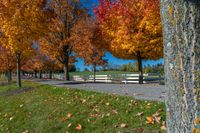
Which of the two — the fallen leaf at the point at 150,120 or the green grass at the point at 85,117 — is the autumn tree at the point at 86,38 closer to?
the green grass at the point at 85,117

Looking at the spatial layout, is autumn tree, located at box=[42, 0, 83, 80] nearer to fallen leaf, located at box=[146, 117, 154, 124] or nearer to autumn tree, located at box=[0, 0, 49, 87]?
autumn tree, located at box=[0, 0, 49, 87]

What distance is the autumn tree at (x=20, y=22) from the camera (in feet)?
70.4

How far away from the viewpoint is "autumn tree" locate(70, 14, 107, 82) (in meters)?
29.8

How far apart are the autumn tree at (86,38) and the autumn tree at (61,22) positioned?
36.1 inches

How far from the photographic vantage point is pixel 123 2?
22.7m

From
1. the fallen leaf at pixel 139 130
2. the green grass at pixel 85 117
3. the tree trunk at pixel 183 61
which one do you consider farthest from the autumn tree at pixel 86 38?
the tree trunk at pixel 183 61

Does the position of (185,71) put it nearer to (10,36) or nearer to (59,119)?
(59,119)

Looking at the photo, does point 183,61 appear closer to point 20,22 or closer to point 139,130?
point 139,130

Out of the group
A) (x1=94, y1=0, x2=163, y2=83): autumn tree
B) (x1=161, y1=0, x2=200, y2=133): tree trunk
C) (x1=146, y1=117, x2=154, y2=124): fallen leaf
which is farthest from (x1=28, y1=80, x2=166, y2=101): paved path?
(x1=161, y1=0, x2=200, y2=133): tree trunk

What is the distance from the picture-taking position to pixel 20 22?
21562mm

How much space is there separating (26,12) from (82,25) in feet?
28.9

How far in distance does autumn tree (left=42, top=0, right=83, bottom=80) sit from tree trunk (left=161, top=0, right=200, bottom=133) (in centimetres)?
2822

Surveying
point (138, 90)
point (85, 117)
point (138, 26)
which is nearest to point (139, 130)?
point (85, 117)

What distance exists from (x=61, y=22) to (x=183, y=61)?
29391 mm
